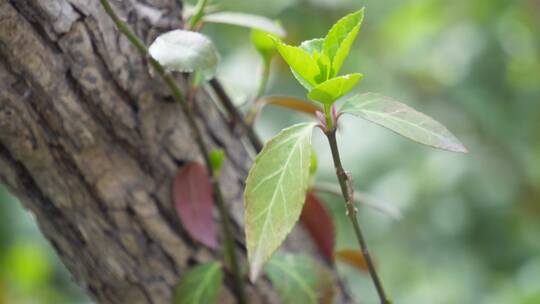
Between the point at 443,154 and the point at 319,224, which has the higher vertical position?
the point at 319,224

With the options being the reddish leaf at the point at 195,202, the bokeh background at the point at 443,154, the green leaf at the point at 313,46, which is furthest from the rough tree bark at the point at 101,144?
the bokeh background at the point at 443,154

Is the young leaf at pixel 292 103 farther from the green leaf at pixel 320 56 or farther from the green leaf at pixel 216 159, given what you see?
the green leaf at pixel 320 56

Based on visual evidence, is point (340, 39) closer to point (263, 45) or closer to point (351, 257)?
point (263, 45)

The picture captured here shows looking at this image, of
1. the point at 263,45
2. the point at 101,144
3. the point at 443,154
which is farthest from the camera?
the point at 443,154

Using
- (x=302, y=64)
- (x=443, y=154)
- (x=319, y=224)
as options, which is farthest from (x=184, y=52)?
(x=443, y=154)

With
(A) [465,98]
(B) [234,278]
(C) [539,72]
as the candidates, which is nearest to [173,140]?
(B) [234,278]

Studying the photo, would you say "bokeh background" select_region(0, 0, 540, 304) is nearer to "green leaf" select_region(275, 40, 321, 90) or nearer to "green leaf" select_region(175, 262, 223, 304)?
"green leaf" select_region(175, 262, 223, 304)

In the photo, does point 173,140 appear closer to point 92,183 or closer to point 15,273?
point 92,183
